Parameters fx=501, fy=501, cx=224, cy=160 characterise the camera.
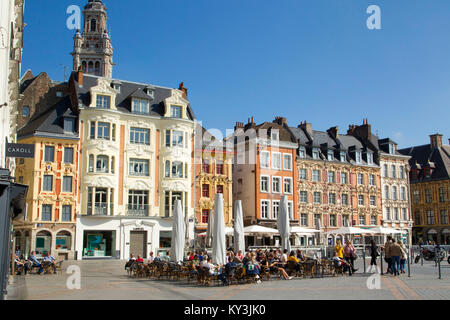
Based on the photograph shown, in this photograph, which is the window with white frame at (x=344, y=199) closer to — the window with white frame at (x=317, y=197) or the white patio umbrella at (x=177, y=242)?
the window with white frame at (x=317, y=197)

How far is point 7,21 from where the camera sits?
17406mm

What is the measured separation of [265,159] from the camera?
49.8 metres

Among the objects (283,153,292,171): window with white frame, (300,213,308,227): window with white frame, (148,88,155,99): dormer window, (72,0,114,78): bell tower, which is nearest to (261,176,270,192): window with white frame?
(283,153,292,171): window with white frame

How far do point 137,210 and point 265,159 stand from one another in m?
14.3

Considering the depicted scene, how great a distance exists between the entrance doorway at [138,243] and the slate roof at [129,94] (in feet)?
34.2

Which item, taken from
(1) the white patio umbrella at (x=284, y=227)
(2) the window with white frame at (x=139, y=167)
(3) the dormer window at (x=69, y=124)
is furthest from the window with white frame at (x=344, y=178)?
(1) the white patio umbrella at (x=284, y=227)

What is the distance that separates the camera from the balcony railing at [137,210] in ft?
138

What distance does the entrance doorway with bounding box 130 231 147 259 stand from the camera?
137 feet

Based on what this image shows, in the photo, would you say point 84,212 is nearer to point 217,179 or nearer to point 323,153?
point 217,179

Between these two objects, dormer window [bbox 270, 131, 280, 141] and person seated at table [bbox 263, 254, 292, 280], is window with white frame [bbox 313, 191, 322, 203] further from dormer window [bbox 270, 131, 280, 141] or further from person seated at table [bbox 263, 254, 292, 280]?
person seated at table [bbox 263, 254, 292, 280]

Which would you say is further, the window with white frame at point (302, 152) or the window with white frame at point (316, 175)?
the window with white frame at point (316, 175)

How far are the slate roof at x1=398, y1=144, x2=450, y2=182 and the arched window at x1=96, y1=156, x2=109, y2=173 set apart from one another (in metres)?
43.6
